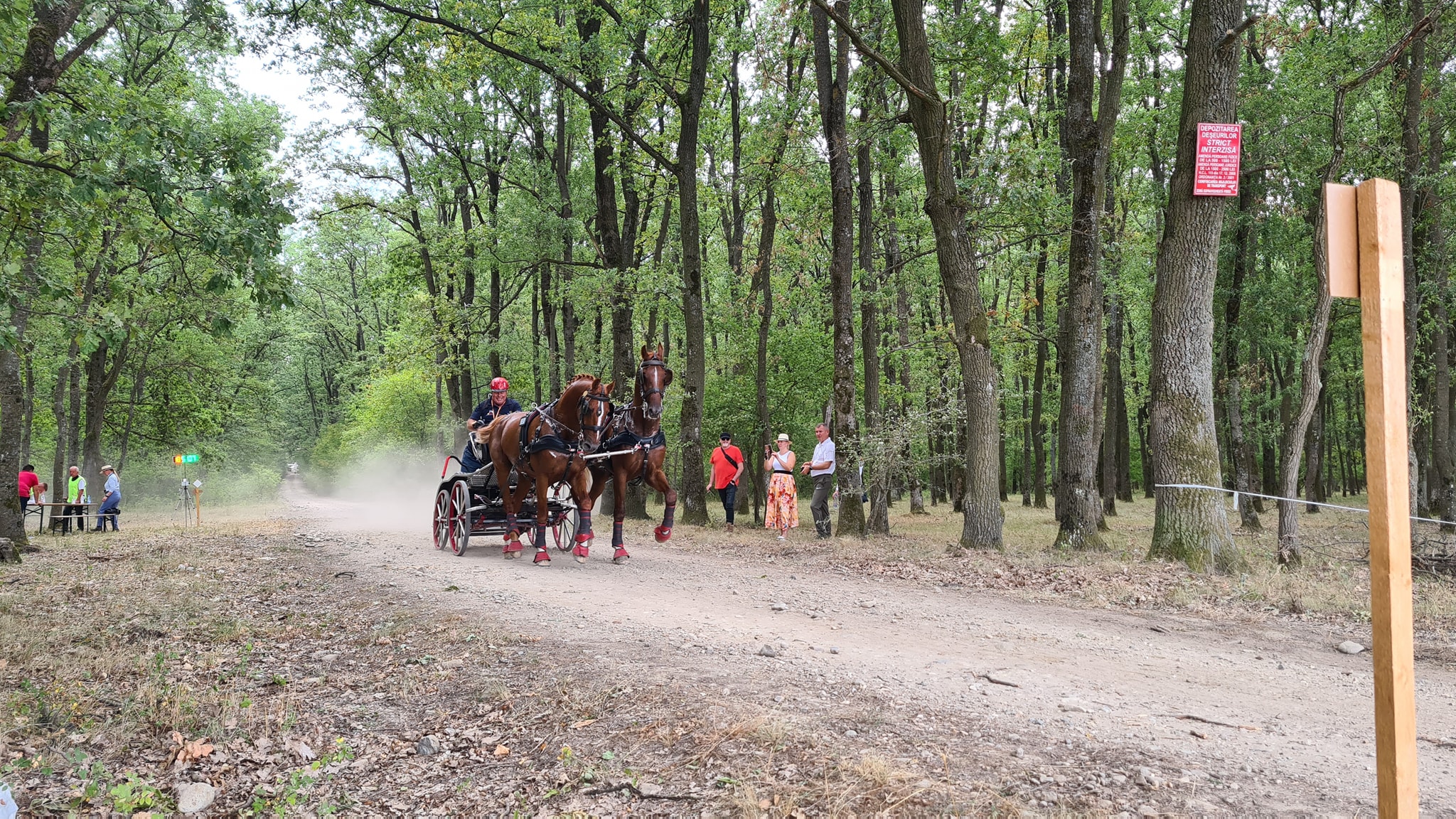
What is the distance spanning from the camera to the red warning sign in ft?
30.6

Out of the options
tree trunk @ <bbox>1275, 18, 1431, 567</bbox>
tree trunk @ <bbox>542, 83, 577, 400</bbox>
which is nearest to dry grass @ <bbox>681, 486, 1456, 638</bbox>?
tree trunk @ <bbox>1275, 18, 1431, 567</bbox>

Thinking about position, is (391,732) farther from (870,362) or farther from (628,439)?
(870,362)

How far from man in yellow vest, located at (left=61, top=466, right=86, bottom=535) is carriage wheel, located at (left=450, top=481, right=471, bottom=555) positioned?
43.3 feet

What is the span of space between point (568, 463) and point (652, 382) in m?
1.62

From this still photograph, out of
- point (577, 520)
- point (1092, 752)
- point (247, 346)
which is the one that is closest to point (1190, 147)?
point (1092, 752)

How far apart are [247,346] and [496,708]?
4127cm

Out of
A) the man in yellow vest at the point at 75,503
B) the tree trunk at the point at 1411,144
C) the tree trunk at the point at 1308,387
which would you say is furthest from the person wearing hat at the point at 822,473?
the man in yellow vest at the point at 75,503

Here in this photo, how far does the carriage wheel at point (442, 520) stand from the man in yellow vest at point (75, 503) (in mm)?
12451

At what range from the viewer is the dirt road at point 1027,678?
3.76 m

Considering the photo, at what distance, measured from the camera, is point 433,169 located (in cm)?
2525

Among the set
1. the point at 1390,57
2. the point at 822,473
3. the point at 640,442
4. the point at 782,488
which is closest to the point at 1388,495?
the point at 640,442

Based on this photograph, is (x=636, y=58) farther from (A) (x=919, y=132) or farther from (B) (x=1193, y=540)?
(B) (x=1193, y=540)

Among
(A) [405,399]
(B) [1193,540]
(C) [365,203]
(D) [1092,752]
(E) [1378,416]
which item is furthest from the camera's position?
(A) [405,399]

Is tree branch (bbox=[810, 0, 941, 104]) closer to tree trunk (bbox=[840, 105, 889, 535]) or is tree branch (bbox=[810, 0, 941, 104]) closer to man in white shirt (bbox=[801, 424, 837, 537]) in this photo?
tree trunk (bbox=[840, 105, 889, 535])
